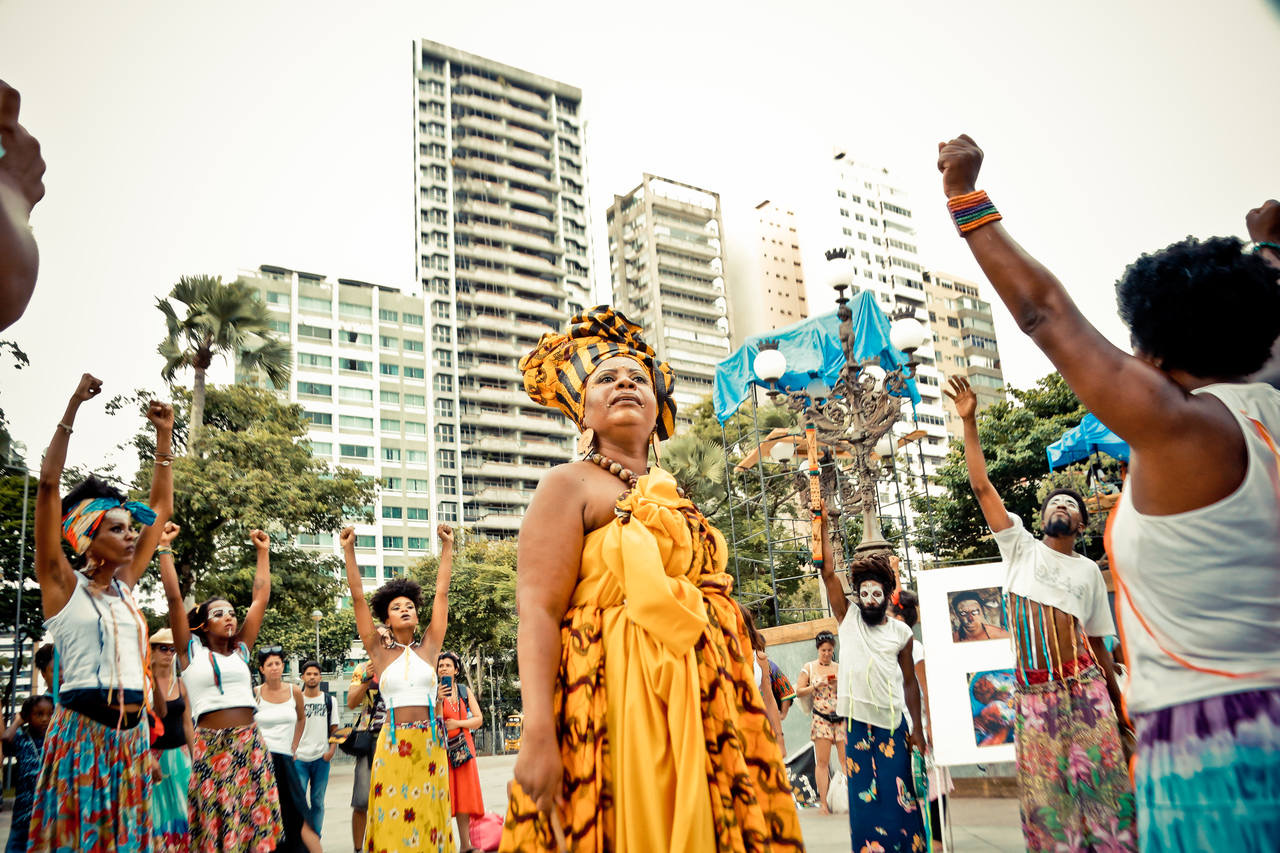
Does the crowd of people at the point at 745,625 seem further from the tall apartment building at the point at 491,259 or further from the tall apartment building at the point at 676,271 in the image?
the tall apartment building at the point at 676,271

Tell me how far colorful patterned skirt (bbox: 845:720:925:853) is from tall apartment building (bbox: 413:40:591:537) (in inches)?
2363

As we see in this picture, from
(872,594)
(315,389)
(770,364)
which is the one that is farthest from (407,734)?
(315,389)

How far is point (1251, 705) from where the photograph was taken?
5.74ft

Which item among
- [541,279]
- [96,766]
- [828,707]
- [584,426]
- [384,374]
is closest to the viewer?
[584,426]

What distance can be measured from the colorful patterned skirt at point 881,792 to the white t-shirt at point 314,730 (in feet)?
20.5

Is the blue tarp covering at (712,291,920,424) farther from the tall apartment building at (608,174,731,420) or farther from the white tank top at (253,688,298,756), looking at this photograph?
the tall apartment building at (608,174,731,420)

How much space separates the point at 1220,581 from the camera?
1.80 m

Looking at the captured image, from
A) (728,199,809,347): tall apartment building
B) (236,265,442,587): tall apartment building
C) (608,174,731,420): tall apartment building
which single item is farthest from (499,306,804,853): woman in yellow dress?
(728,199,809,347): tall apartment building

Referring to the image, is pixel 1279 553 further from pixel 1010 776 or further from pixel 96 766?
pixel 1010 776

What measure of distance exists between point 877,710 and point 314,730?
6697 mm

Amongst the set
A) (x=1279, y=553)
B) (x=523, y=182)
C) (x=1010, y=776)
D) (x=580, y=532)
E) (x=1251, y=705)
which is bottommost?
(x=1010, y=776)

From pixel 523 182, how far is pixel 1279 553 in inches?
3059

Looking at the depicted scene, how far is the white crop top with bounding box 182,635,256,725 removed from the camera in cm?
598

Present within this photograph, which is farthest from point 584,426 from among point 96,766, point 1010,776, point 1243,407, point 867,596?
point 1010,776
